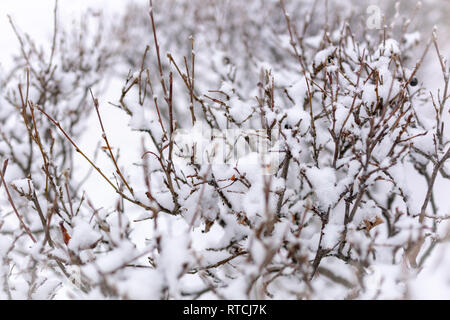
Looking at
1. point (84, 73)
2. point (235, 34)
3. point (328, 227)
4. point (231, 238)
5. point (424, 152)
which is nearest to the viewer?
point (328, 227)

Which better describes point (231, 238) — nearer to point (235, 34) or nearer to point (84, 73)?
point (84, 73)

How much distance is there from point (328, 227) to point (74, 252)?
1.27 meters

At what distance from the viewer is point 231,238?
6.26ft

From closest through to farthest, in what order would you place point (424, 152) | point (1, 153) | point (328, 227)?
point (328, 227)
point (424, 152)
point (1, 153)

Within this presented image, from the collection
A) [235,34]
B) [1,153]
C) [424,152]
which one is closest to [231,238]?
[424,152]

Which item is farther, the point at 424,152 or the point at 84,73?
the point at 84,73
